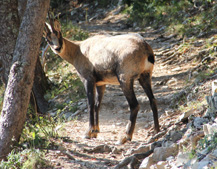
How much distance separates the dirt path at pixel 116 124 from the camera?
5.12 meters

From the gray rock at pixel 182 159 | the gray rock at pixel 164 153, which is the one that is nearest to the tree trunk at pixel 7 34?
the gray rock at pixel 164 153

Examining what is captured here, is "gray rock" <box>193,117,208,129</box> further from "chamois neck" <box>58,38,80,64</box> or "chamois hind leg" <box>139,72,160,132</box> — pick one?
"chamois neck" <box>58,38,80,64</box>

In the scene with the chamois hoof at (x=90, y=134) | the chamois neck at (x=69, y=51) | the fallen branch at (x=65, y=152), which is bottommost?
the chamois hoof at (x=90, y=134)

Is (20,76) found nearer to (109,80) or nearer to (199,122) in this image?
(109,80)

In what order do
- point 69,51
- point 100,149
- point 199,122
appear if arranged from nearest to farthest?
point 199,122 → point 100,149 → point 69,51

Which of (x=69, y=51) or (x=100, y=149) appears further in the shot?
(x=69, y=51)

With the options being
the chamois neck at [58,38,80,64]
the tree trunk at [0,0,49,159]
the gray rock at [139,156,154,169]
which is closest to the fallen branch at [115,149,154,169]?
the gray rock at [139,156,154,169]

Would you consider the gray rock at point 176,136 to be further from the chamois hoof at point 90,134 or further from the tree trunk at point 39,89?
the tree trunk at point 39,89

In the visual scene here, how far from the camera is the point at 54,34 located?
22.1 feet

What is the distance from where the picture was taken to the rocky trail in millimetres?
4160

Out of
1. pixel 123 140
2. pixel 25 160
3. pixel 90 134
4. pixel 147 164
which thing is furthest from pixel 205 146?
pixel 90 134

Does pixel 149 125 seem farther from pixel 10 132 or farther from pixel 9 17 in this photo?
pixel 9 17

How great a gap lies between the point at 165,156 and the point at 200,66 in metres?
5.10

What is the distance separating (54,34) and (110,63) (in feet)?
4.79
